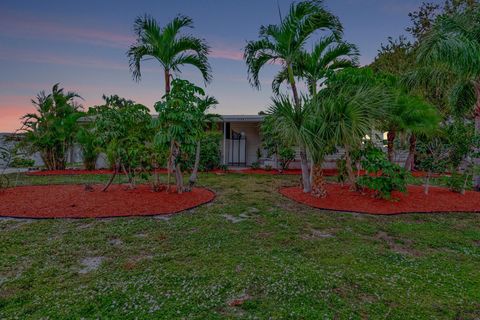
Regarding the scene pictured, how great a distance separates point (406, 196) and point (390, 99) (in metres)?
2.42

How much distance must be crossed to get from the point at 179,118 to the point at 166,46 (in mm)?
3292

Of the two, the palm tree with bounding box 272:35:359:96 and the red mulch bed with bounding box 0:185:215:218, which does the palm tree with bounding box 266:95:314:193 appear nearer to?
the palm tree with bounding box 272:35:359:96

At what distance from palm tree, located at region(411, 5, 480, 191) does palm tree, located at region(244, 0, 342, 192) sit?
248cm

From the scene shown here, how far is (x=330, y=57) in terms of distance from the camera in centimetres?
850

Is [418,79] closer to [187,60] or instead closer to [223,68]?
[187,60]

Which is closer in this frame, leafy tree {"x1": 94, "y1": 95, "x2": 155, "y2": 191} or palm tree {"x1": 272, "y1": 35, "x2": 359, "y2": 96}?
leafy tree {"x1": 94, "y1": 95, "x2": 155, "y2": 191}

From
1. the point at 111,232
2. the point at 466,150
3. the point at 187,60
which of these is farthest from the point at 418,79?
the point at 111,232

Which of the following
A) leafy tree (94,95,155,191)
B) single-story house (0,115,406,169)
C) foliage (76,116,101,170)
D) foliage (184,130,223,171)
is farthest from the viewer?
single-story house (0,115,406,169)

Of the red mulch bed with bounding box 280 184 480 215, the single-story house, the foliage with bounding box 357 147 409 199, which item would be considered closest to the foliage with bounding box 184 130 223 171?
the single-story house

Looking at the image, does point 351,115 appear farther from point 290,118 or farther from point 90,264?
point 90,264

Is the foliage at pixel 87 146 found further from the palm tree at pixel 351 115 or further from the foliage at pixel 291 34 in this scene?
the palm tree at pixel 351 115

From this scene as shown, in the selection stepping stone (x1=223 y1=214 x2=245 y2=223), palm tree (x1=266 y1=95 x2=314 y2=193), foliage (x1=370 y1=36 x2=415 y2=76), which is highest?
foliage (x1=370 y1=36 x2=415 y2=76)

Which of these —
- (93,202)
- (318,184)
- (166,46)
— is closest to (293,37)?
(166,46)

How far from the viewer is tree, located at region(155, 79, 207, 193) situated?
20.1 ft
